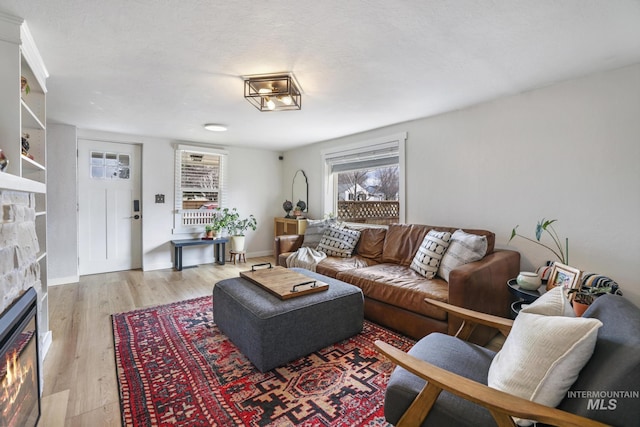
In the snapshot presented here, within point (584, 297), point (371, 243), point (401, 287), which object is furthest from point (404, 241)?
point (584, 297)

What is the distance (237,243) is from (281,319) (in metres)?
3.46

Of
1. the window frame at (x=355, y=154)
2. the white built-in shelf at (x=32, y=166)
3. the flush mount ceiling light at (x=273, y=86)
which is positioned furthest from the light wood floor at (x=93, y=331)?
the flush mount ceiling light at (x=273, y=86)

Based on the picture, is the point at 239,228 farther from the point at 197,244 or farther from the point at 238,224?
the point at 197,244

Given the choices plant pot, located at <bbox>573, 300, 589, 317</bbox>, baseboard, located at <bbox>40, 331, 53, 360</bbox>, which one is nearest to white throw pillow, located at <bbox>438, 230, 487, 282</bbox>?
plant pot, located at <bbox>573, 300, 589, 317</bbox>

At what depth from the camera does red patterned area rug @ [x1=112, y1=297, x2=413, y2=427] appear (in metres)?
1.52

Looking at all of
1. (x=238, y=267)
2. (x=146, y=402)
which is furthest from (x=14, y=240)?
(x=238, y=267)

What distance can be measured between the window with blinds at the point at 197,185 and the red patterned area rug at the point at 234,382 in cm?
270

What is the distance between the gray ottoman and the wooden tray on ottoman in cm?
4

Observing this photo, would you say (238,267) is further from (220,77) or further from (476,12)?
(476,12)

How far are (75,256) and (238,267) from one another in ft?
Answer: 7.28

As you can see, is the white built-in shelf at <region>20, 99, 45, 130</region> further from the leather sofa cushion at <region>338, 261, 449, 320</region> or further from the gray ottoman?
the leather sofa cushion at <region>338, 261, 449, 320</region>

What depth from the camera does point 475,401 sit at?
925 millimetres

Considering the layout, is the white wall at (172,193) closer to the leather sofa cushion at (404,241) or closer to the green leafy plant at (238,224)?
the green leafy plant at (238,224)

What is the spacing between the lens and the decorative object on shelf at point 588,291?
5.54 feet
